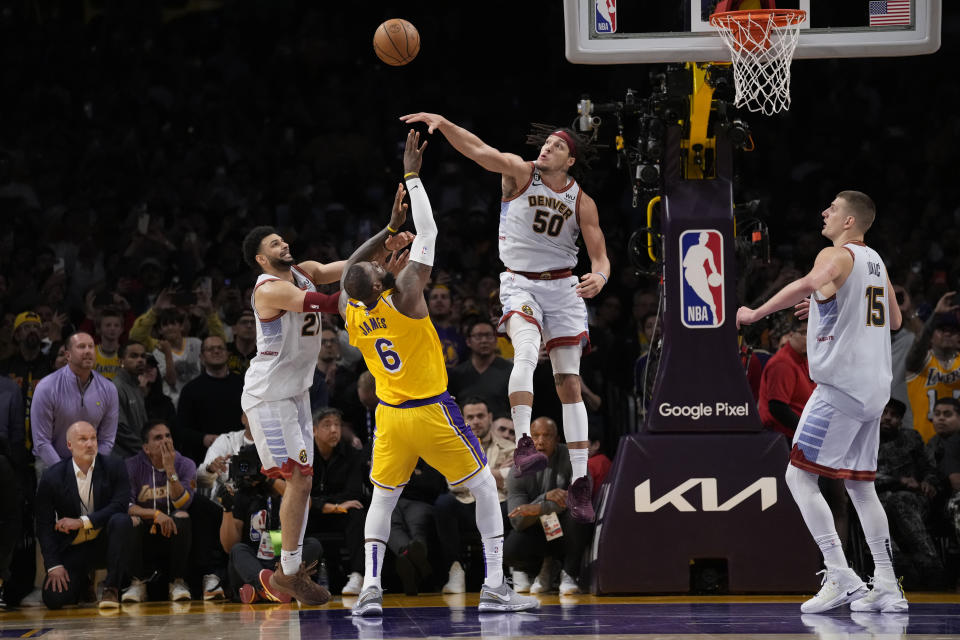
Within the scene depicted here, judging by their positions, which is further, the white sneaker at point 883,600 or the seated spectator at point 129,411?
the seated spectator at point 129,411

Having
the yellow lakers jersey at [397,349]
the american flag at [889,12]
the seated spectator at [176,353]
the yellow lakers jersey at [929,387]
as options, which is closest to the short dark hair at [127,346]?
the seated spectator at [176,353]

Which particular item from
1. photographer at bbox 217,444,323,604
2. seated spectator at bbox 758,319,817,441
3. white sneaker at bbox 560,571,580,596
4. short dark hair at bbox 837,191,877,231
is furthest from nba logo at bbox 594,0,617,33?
photographer at bbox 217,444,323,604

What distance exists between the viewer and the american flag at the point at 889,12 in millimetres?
8609

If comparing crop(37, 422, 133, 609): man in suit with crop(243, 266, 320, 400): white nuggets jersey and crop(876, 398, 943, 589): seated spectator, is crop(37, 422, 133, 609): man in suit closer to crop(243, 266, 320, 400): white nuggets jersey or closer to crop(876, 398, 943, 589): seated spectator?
crop(243, 266, 320, 400): white nuggets jersey

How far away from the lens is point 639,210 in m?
15.9

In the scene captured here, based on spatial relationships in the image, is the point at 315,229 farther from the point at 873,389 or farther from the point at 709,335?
the point at 873,389

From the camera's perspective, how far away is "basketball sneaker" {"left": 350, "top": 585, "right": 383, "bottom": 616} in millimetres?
8375

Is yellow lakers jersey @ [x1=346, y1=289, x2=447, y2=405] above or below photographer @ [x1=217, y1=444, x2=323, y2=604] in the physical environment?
above

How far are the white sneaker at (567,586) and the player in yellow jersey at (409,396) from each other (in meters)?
1.46

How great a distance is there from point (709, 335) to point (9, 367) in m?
6.31

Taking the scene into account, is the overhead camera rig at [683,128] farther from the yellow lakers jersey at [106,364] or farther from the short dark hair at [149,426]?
the yellow lakers jersey at [106,364]

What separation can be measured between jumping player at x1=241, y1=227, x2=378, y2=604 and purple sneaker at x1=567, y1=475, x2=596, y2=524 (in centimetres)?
188

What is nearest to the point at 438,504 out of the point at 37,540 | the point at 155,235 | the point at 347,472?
the point at 347,472

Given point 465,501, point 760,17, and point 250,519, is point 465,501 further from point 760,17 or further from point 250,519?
point 760,17
